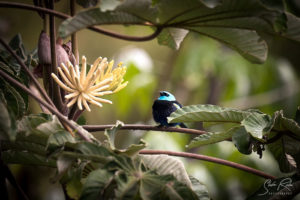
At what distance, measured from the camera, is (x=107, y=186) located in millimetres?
757

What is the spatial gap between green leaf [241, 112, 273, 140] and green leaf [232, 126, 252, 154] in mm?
20

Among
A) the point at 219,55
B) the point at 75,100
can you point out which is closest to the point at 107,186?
the point at 75,100

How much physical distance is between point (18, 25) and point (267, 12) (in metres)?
3.33

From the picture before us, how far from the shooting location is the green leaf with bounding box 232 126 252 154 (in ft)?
2.89

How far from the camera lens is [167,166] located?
0.88m

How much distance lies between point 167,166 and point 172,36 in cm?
37

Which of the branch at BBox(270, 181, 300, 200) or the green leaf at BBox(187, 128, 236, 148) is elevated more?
the green leaf at BBox(187, 128, 236, 148)

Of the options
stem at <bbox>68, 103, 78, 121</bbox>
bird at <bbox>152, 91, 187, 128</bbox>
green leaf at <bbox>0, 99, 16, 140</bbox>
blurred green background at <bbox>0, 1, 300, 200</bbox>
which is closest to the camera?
green leaf at <bbox>0, 99, 16, 140</bbox>

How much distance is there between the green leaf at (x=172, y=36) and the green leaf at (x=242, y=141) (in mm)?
303

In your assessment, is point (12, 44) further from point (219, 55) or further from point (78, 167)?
point (219, 55)

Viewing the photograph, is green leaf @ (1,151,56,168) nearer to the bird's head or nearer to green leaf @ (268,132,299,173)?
green leaf @ (268,132,299,173)

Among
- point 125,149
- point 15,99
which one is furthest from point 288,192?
point 15,99

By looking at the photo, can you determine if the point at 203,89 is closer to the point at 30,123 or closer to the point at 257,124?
the point at 257,124

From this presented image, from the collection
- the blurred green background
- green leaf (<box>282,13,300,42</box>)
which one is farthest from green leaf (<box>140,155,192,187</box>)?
the blurred green background
